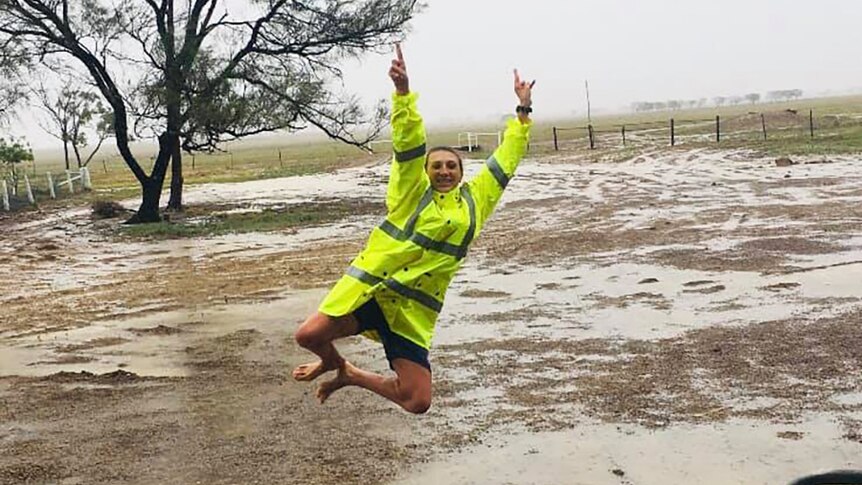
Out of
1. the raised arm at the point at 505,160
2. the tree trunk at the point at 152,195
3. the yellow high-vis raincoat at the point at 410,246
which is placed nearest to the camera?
the yellow high-vis raincoat at the point at 410,246

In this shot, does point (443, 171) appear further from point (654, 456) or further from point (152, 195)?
point (152, 195)

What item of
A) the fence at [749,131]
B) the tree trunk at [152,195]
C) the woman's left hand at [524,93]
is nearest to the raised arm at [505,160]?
the woman's left hand at [524,93]

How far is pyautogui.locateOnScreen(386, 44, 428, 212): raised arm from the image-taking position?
4.39 metres

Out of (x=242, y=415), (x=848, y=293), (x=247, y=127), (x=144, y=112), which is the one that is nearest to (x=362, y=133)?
(x=247, y=127)

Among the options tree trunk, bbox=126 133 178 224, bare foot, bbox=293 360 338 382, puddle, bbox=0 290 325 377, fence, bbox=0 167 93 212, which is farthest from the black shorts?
fence, bbox=0 167 93 212

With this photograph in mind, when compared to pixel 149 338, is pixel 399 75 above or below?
above

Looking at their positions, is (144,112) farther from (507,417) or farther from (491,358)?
(507,417)

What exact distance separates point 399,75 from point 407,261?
0.87 meters

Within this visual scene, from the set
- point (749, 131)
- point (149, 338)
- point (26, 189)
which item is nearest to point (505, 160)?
point (149, 338)

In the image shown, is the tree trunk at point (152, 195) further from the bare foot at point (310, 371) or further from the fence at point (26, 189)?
the bare foot at point (310, 371)

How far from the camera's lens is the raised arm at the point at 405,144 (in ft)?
14.4

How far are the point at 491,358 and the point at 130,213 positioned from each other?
1938cm

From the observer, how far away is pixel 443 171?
450 cm

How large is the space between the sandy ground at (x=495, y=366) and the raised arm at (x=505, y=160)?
150cm
